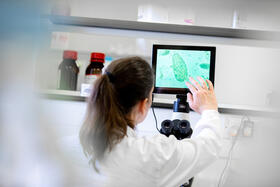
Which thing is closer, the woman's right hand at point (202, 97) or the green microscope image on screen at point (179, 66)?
the woman's right hand at point (202, 97)

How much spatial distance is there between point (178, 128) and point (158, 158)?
19 centimetres

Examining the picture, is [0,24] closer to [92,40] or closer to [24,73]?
[24,73]

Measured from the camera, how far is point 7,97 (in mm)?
200

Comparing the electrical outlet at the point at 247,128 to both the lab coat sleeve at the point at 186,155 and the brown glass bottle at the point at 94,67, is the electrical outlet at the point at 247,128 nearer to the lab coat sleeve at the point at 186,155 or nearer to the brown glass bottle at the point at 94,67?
the lab coat sleeve at the point at 186,155

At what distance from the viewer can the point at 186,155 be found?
0.73 metres

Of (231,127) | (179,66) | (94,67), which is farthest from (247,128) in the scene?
(94,67)

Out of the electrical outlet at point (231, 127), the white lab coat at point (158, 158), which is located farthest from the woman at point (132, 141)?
the electrical outlet at point (231, 127)

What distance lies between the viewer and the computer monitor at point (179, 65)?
0.99 meters

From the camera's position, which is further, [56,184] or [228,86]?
[228,86]

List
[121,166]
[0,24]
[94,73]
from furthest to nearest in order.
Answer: [94,73] → [121,166] → [0,24]

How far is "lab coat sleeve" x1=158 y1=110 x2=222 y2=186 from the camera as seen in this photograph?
724mm

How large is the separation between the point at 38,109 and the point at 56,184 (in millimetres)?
96

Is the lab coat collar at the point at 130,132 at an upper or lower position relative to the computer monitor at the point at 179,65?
lower

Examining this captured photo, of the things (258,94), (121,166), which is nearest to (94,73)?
(121,166)
